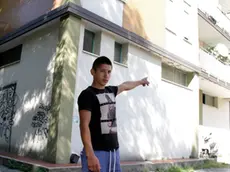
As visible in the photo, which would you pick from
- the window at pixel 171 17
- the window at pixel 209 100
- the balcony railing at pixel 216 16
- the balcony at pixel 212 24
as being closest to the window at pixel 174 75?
the window at pixel 171 17

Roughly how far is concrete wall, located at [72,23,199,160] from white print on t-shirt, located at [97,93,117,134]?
13.6 feet

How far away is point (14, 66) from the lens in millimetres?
8750

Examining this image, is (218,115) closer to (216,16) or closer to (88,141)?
(216,16)

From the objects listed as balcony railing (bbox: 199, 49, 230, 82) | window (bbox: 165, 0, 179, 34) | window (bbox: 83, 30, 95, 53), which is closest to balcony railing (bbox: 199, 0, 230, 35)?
balcony railing (bbox: 199, 49, 230, 82)

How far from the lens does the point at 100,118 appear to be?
92.3 inches

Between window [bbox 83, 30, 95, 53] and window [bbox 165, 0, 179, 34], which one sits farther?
window [bbox 165, 0, 179, 34]

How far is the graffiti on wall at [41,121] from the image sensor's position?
6.56 meters

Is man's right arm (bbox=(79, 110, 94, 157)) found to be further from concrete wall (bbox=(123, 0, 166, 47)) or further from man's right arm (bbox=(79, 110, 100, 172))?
concrete wall (bbox=(123, 0, 166, 47))

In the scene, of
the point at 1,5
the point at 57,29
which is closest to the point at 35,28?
the point at 57,29

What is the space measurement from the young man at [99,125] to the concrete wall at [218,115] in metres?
13.8

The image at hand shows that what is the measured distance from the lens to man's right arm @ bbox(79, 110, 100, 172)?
2121 mm

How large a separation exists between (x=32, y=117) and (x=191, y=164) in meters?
5.96

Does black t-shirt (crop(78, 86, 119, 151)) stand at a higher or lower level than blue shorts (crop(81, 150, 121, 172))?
higher

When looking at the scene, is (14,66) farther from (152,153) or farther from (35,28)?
(152,153)
